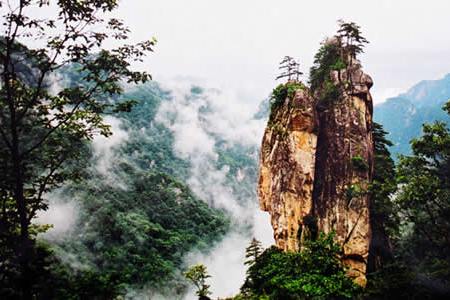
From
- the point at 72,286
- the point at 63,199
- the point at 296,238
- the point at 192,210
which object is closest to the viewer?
the point at 72,286

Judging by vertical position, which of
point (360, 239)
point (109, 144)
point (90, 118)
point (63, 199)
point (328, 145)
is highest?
point (109, 144)

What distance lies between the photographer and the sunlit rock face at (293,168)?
32.6 meters

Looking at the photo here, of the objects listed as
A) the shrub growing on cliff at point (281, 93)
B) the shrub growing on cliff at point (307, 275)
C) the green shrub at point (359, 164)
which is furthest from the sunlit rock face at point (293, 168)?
the green shrub at point (359, 164)

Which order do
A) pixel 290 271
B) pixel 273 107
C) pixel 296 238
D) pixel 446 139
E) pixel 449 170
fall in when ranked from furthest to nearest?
pixel 273 107 < pixel 296 238 < pixel 290 271 < pixel 449 170 < pixel 446 139

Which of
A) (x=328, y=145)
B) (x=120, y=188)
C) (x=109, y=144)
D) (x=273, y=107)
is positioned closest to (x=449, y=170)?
(x=328, y=145)

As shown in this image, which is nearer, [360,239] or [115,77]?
[115,77]

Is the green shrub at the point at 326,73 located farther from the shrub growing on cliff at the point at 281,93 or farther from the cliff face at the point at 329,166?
the shrub growing on cliff at the point at 281,93

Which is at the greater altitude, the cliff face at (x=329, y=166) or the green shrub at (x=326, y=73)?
the green shrub at (x=326, y=73)

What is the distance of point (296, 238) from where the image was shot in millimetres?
32188

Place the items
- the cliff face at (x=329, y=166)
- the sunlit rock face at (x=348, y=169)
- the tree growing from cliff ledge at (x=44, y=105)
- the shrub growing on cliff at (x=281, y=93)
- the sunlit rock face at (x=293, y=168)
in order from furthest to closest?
the shrub growing on cliff at (x=281, y=93) < the sunlit rock face at (x=293, y=168) < the cliff face at (x=329, y=166) < the sunlit rock face at (x=348, y=169) < the tree growing from cliff ledge at (x=44, y=105)

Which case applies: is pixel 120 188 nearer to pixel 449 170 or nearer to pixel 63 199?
pixel 63 199

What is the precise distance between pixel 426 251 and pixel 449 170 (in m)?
13.2

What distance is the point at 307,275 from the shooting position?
27.4m

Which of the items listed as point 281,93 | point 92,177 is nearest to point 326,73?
point 281,93
